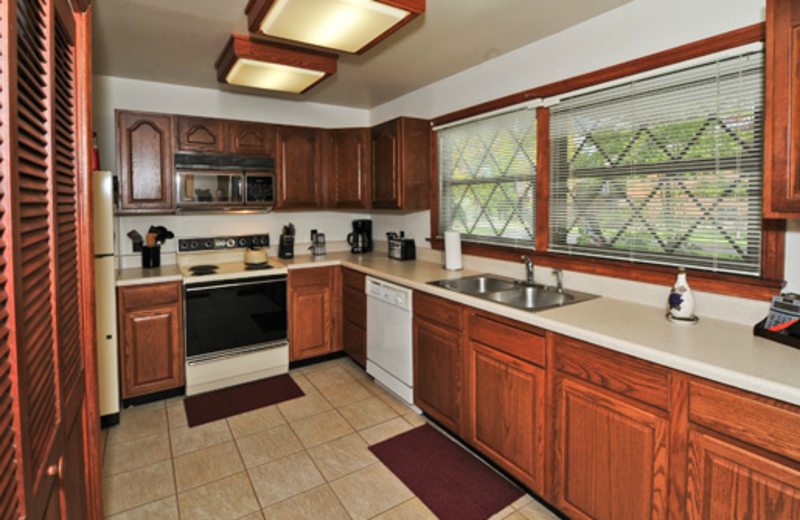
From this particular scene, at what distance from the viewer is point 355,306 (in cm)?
362

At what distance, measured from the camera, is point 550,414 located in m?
1.93

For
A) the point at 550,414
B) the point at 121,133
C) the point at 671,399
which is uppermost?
the point at 121,133

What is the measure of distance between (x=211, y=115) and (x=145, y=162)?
79 cm

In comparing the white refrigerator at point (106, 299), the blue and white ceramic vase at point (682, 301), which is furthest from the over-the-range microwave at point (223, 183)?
the blue and white ceramic vase at point (682, 301)

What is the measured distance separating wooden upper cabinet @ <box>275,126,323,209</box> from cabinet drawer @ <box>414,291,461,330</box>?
1.71 m

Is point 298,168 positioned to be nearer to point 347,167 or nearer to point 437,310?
point 347,167

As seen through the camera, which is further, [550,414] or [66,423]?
[550,414]

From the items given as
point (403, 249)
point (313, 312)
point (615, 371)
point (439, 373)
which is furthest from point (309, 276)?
point (615, 371)

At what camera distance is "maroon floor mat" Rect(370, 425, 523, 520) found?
2062 mm

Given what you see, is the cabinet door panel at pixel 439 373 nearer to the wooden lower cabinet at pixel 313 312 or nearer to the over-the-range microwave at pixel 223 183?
the wooden lower cabinet at pixel 313 312

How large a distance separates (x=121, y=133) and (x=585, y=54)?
3128 mm

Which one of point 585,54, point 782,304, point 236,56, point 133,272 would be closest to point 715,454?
point 782,304

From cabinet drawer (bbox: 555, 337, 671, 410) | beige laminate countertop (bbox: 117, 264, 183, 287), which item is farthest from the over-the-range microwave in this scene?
cabinet drawer (bbox: 555, 337, 671, 410)

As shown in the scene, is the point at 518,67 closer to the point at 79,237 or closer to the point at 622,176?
the point at 622,176
